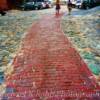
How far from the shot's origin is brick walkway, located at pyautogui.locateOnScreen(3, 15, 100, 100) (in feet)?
22.2

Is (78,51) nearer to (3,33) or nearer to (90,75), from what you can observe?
(90,75)

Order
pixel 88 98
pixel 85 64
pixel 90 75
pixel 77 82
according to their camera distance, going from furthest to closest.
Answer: pixel 85 64
pixel 90 75
pixel 77 82
pixel 88 98

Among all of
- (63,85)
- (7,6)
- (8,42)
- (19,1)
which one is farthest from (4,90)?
(19,1)

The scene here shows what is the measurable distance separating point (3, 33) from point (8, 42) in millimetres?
3433

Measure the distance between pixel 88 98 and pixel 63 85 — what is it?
1033mm

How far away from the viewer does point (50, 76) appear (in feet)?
26.9

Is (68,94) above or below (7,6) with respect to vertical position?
above

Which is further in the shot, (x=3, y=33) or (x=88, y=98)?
(x=3, y=33)

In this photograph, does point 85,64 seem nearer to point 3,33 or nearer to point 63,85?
point 63,85

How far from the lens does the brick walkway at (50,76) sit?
22.2 ft

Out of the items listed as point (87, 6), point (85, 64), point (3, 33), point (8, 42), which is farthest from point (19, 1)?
point (85, 64)

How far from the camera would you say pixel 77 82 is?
7.65 m

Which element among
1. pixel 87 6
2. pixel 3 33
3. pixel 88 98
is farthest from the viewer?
pixel 87 6

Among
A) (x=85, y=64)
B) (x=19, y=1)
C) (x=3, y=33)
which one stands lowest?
(x=19, y=1)
